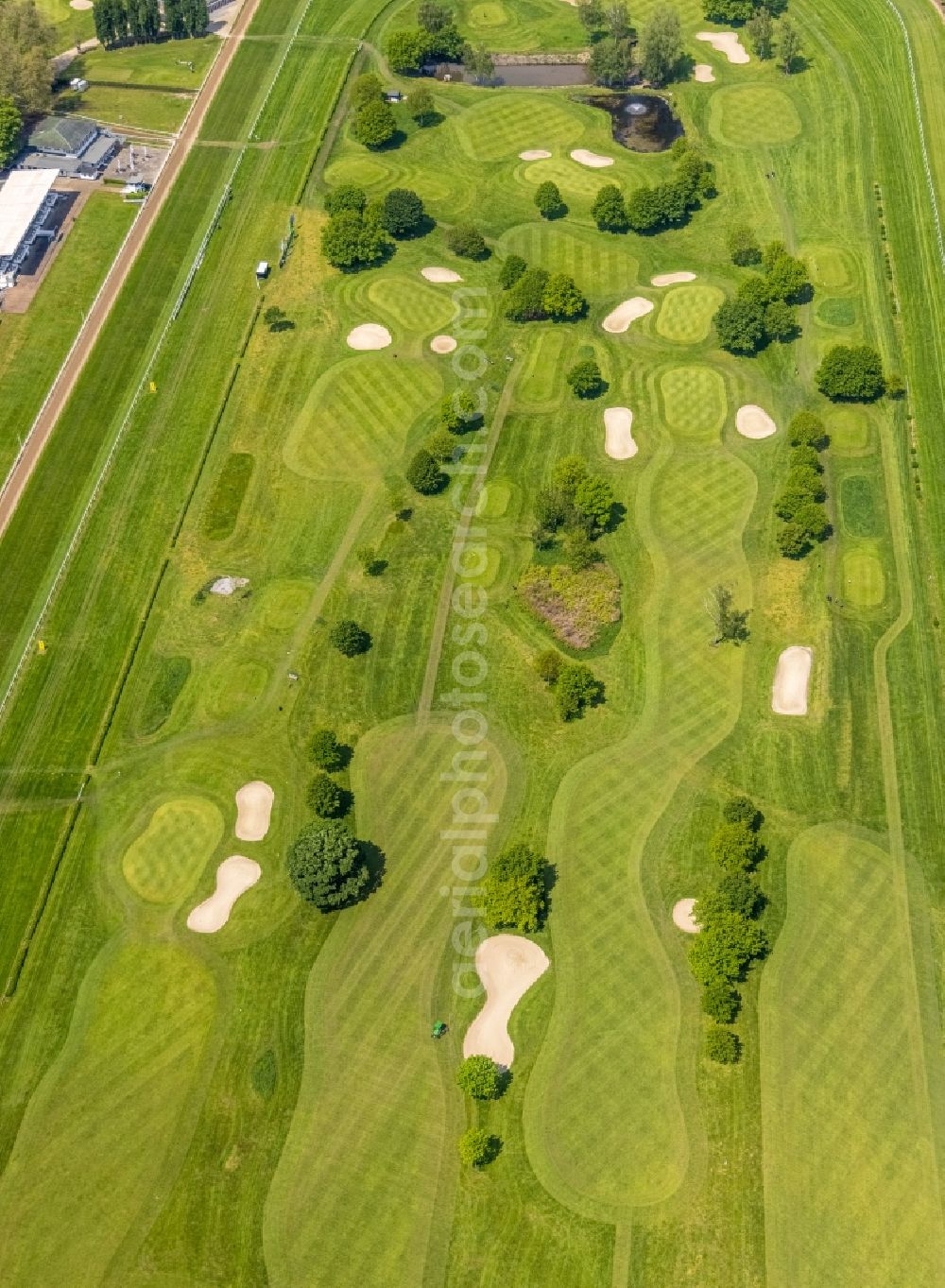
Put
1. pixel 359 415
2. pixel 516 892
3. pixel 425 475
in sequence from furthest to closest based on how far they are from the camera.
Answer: pixel 359 415, pixel 425 475, pixel 516 892

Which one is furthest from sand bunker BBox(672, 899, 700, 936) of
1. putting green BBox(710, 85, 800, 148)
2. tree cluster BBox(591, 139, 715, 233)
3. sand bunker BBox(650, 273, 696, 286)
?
putting green BBox(710, 85, 800, 148)

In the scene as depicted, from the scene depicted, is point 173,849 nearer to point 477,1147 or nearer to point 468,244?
point 477,1147

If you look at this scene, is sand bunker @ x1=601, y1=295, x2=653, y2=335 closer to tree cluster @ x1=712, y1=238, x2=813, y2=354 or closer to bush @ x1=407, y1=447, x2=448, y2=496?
tree cluster @ x1=712, y1=238, x2=813, y2=354

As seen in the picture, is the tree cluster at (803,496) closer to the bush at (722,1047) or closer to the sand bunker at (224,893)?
the bush at (722,1047)

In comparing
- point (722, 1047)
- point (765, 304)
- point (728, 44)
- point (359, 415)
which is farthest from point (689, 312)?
point (722, 1047)

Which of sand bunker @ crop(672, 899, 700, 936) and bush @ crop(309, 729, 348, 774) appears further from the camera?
bush @ crop(309, 729, 348, 774)

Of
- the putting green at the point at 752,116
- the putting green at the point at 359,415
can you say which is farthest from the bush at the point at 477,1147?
the putting green at the point at 752,116
